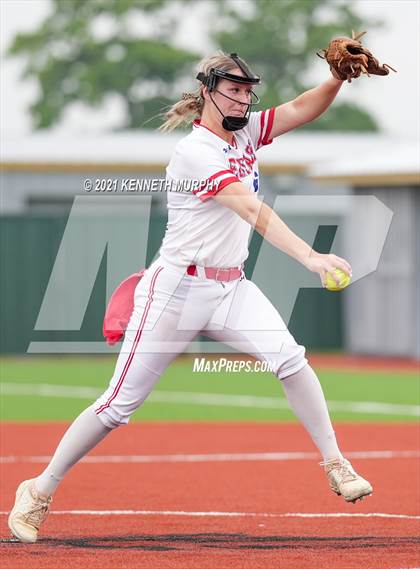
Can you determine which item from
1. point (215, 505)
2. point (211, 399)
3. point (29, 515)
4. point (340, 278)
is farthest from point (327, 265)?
point (211, 399)

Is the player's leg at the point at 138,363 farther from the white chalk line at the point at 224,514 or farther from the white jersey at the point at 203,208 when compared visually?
the white chalk line at the point at 224,514

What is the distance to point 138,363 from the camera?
23.4 ft

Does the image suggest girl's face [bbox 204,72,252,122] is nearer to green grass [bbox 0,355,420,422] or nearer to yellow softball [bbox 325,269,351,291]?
yellow softball [bbox 325,269,351,291]

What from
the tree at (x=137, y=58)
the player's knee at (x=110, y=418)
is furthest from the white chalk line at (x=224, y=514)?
the tree at (x=137, y=58)

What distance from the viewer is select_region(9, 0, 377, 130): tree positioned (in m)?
50.9

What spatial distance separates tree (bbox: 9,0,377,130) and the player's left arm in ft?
137

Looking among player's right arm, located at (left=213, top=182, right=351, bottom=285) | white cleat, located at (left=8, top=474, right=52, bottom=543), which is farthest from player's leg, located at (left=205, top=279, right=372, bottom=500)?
white cleat, located at (left=8, top=474, right=52, bottom=543)

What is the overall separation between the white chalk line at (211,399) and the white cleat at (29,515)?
9040mm

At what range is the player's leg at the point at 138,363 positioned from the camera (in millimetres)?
7141

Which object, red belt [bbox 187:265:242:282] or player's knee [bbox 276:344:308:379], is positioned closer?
player's knee [bbox 276:344:308:379]

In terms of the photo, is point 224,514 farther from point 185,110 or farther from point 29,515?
point 185,110

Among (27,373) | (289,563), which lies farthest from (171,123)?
(27,373)

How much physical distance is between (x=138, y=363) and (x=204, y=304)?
464 mm

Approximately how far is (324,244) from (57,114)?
89.8 feet
